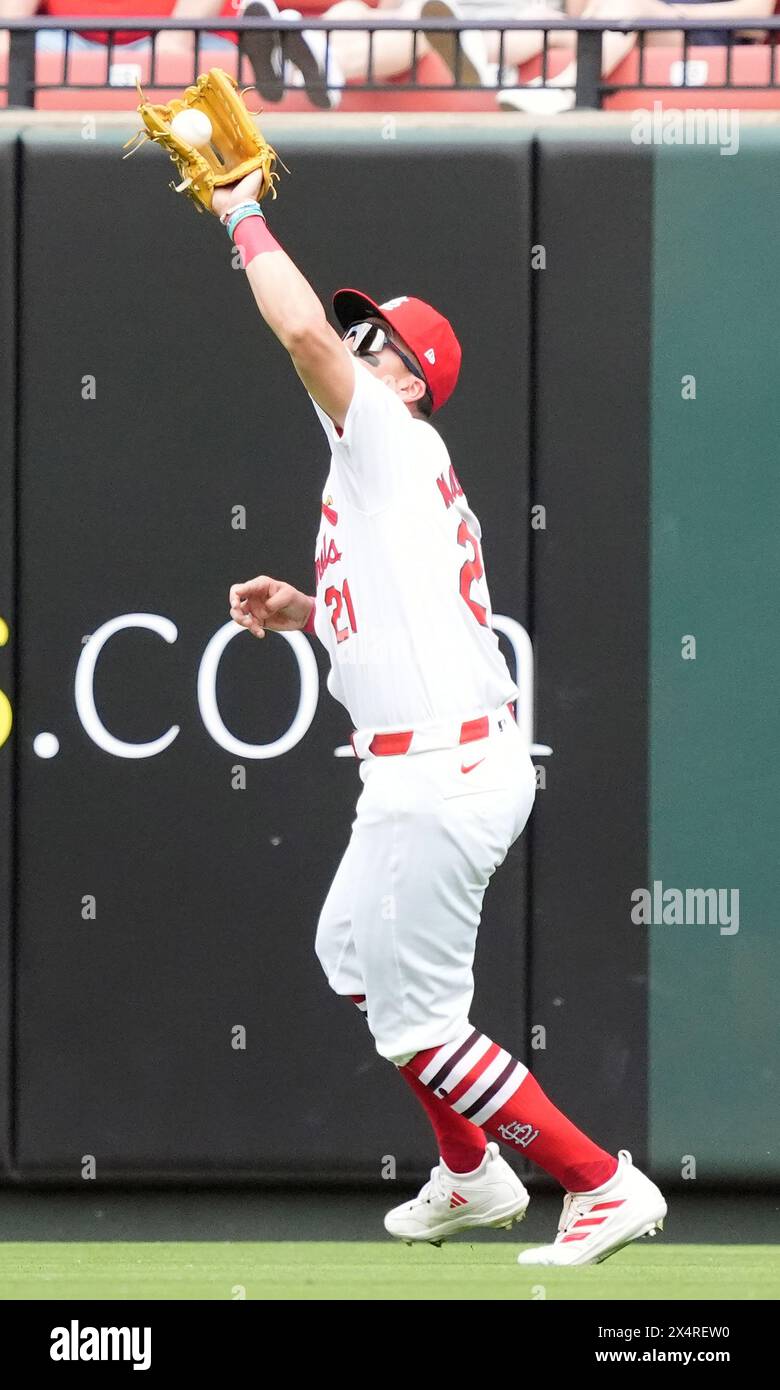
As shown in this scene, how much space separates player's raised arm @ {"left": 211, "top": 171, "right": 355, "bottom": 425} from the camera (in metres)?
2.88

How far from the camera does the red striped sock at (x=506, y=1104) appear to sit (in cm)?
313

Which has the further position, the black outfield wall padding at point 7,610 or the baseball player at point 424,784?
the black outfield wall padding at point 7,610

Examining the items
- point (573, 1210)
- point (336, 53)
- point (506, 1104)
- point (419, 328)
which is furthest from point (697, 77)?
point (573, 1210)

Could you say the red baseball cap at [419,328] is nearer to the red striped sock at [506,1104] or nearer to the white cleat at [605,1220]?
the red striped sock at [506,1104]

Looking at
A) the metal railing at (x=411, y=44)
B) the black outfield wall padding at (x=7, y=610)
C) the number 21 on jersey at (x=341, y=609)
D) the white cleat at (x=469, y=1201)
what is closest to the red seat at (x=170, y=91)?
the metal railing at (x=411, y=44)

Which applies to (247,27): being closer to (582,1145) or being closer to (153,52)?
(153,52)

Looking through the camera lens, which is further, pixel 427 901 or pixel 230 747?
pixel 230 747

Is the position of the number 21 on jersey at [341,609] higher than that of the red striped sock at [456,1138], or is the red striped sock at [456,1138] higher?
the number 21 on jersey at [341,609]

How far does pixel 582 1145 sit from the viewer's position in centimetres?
319

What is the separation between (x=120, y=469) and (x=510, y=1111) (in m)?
1.97

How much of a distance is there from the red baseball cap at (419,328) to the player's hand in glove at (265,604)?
1.46 feet

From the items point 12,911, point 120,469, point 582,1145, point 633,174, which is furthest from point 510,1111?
point 633,174

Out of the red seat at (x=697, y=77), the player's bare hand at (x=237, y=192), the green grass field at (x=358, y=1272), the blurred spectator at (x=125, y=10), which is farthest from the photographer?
the blurred spectator at (x=125, y=10)

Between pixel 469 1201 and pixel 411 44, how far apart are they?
2850 mm
